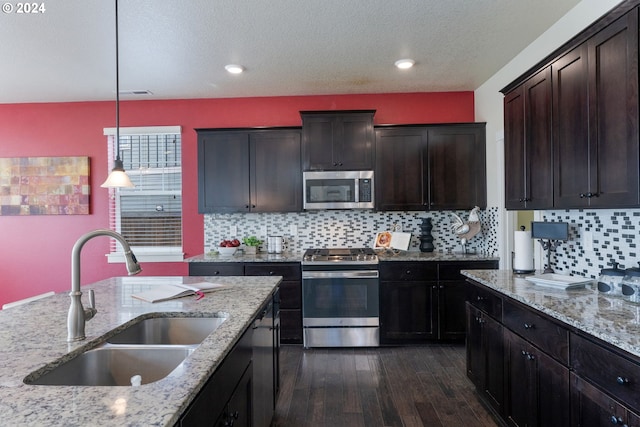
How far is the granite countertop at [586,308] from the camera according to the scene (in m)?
1.33

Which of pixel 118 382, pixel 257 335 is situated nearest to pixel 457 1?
pixel 257 335

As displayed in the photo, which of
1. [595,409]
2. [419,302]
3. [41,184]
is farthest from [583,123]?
[41,184]

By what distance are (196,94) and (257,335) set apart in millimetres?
3254

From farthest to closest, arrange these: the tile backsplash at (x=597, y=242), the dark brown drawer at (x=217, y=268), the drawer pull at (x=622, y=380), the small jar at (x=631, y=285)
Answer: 1. the dark brown drawer at (x=217, y=268)
2. the tile backsplash at (x=597, y=242)
3. the small jar at (x=631, y=285)
4. the drawer pull at (x=622, y=380)

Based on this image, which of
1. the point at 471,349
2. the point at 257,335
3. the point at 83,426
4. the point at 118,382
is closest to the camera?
the point at 83,426

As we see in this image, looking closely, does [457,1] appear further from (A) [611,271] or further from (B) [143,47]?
(B) [143,47]

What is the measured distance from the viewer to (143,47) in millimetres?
2945

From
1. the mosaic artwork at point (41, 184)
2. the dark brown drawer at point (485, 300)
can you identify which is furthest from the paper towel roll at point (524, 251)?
the mosaic artwork at point (41, 184)

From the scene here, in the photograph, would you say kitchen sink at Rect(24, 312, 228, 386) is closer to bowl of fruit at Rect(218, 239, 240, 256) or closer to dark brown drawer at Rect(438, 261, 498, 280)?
bowl of fruit at Rect(218, 239, 240, 256)

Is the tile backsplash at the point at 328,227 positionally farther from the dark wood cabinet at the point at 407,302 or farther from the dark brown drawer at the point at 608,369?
the dark brown drawer at the point at 608,369

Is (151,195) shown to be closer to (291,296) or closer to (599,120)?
(291,296)

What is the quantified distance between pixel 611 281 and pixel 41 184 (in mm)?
5449

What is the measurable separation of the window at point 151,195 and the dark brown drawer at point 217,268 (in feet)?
2.15

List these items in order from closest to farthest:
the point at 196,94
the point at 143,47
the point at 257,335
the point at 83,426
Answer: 1. the point at 83,426
2. the point at 257,335
3. the point at 143,47
4. the point at 196,94
